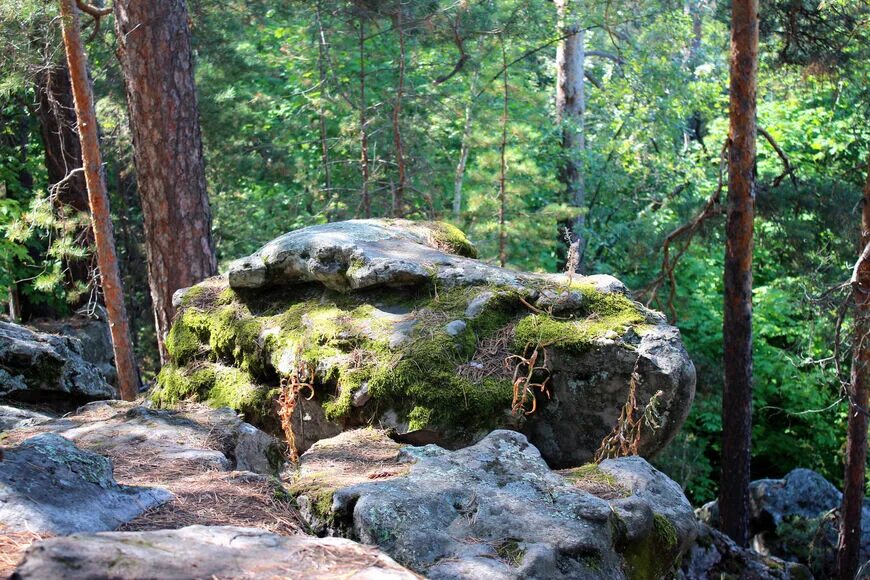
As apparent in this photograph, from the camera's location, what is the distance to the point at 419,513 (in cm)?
334

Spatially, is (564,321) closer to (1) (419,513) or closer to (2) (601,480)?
(2) (601,480)

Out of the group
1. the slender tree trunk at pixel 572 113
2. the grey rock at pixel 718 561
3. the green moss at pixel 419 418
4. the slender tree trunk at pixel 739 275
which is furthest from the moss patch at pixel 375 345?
the slender tree trunk at pixel 572 113

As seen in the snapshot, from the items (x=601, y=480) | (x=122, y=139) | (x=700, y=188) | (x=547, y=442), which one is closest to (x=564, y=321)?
(x=547, y=442)

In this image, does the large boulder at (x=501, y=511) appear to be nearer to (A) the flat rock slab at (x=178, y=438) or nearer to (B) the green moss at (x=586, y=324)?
(A) the flat rock slab at (x=178, y=438)

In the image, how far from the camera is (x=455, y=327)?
5.50 meters

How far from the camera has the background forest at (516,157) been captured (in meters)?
13.3

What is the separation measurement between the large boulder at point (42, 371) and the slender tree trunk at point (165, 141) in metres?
1.49

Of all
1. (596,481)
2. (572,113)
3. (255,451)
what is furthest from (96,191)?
(572,113)

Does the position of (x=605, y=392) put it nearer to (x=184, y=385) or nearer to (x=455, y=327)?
(x=455, y=327)

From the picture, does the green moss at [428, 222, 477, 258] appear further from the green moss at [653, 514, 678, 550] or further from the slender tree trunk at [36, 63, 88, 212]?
the slender tree trunk at [36, 63, 88, 212]

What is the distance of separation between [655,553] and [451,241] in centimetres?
383

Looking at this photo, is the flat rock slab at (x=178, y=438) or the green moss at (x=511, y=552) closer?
the green moss at (x=511, y=552)

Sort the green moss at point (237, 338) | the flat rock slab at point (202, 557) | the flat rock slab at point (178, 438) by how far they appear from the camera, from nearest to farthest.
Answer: the flat rock slab at point (202, 557) < the flat rock slab at point (178, 438) < the green moss at point (237, 338)

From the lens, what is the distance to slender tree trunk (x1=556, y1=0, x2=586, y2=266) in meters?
16.5
